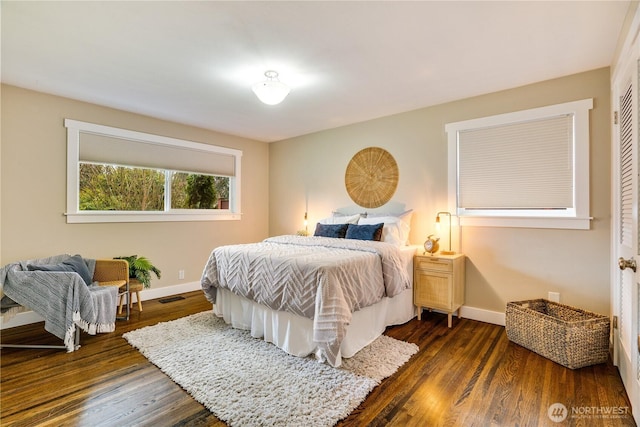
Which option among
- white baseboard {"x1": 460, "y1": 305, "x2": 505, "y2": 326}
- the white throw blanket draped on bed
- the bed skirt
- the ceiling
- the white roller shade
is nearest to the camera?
the ceiling

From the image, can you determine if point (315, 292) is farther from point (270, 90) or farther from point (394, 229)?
point (270, 90)

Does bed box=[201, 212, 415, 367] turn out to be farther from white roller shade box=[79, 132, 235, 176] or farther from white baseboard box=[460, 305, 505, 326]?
white roller shade box=[79, 132, 235, 176]

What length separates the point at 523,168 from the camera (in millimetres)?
3062

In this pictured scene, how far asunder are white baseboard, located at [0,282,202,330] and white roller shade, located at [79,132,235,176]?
1659 mm

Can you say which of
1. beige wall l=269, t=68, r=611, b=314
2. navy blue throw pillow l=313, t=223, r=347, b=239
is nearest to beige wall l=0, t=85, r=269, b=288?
navy blue throw pillow l=313, t=223, r=347, b=239

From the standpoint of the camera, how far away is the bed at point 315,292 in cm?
226

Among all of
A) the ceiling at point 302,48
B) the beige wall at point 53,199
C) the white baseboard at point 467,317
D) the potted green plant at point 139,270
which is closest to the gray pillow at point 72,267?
the potted green plant at point 139,270

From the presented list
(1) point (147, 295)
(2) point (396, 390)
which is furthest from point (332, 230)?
(1) point (147, 295)

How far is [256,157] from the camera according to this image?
212 inches

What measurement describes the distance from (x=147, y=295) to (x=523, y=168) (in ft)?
15.3

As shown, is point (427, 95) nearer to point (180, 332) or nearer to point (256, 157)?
point (256, 157)

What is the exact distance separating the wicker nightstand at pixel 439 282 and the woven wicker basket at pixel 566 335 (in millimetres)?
581

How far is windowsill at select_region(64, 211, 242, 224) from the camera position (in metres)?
3.48

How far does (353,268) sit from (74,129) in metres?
3.46
